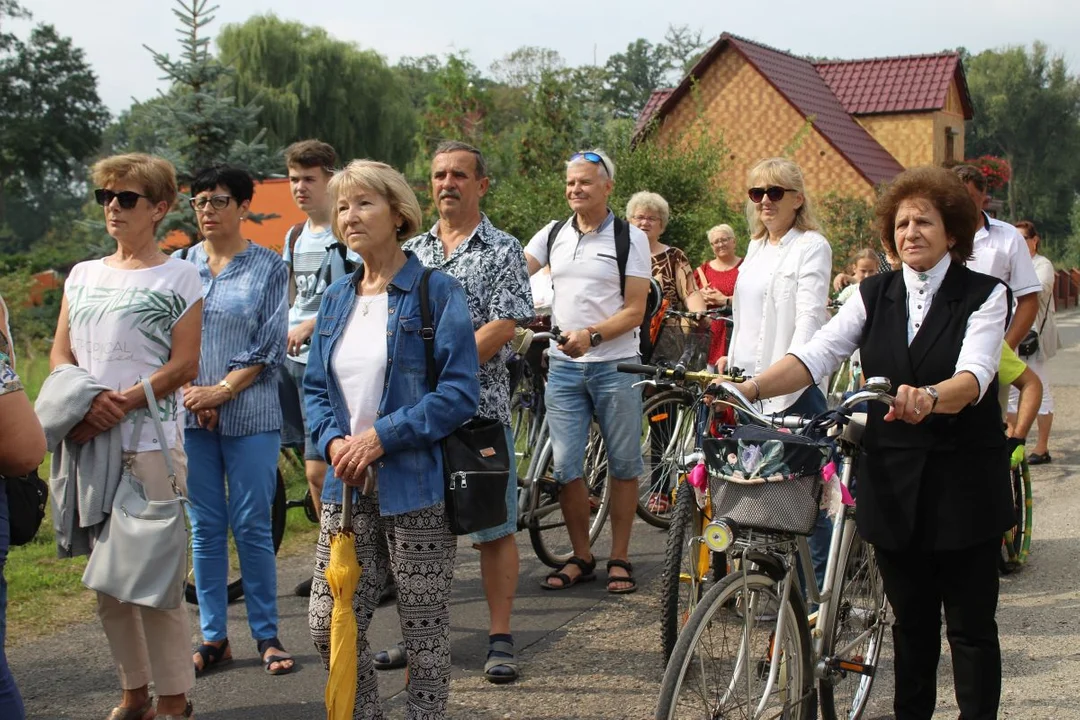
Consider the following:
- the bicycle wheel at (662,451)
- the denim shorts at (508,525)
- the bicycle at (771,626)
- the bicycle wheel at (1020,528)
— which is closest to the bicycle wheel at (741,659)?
the bicycle at (771,626)

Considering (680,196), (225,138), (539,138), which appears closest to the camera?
(225,138)

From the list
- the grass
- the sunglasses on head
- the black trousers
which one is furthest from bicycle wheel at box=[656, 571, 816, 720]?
the grass

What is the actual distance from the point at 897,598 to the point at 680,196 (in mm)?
A: 11093

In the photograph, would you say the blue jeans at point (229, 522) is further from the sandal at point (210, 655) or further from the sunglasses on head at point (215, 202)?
the sunglasses on head at point (215, 202)

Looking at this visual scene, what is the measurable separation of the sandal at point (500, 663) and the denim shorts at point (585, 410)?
4.32 feet

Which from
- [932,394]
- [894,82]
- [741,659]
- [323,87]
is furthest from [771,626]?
[323,87]

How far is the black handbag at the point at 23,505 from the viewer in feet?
10.4

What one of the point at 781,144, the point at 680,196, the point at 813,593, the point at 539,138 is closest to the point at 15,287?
the point at 539,138

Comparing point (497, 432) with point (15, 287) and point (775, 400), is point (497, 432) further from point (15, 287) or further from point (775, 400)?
point (15, 287)

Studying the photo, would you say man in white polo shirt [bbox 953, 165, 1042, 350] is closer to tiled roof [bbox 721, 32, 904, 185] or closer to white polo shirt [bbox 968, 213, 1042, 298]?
white polo shirt [bbox 968, 213, 1042, 298]

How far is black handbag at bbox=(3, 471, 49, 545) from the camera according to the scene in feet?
10.4

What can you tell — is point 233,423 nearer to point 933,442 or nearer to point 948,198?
point 933,442

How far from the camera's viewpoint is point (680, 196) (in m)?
14.5

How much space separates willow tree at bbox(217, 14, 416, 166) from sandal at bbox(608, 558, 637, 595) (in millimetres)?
35209
